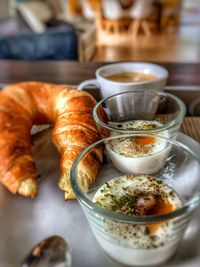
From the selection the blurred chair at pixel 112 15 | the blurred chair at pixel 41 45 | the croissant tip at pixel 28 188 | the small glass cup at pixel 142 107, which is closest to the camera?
the croissant tip at pixel 28 188

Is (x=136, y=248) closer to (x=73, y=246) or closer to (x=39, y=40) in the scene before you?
(x=73, y=246)

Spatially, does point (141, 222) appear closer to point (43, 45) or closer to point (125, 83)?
point (125, 83)

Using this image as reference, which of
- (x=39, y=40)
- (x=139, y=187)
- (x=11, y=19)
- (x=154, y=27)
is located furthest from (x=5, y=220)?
(x=154, y=27)

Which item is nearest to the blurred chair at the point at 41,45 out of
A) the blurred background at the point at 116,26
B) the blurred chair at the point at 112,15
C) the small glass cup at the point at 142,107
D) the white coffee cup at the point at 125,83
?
the blurred background at the point at 116,26

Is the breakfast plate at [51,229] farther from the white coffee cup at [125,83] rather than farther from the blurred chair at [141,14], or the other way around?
the blurred chair at [141,14]

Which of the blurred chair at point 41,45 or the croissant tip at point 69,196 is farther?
the blurred chair at point 41,45

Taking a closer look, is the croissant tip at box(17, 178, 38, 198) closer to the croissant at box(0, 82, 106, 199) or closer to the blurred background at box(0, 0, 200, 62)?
the croissant at box(0, 82, 106, 199)
